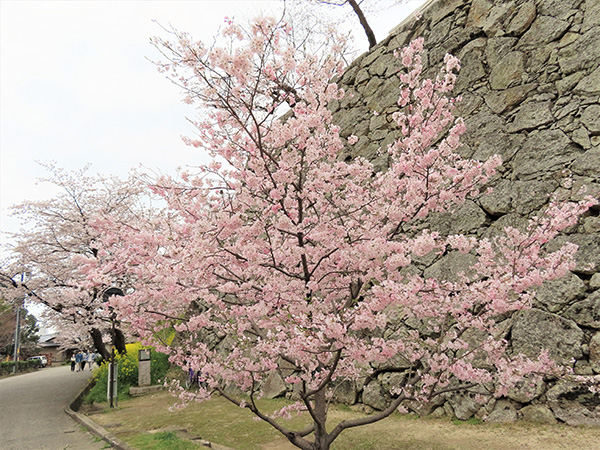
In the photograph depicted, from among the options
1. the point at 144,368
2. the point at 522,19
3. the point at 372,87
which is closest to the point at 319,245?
the point at 522,19

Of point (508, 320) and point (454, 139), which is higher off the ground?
point (454, 139)

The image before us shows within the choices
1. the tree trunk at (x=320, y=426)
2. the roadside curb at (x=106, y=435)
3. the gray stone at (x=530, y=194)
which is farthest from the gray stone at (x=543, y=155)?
the roadside curb at (x=106, y=435)

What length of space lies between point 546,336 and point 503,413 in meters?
1.26

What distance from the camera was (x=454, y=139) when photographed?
4.75 metres

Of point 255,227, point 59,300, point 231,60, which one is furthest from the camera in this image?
point 59,300

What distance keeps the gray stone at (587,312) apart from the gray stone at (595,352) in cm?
15

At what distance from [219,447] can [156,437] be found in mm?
1169

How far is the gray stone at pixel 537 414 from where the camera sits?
503cm

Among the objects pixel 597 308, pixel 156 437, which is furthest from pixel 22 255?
pixel 597 308

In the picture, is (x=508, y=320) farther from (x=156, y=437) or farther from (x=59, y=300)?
(x=59, y=300)

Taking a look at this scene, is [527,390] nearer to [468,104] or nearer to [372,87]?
[468,104]

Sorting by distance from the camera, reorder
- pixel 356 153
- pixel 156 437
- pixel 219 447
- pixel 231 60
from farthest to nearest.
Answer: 1. pixel 356 153
2. pixel 156 437
3. pixel 219 447
4. pixel 231 60

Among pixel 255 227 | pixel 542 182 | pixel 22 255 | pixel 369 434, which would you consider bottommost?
pixel 369 434

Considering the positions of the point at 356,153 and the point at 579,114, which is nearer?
the point at 579,114
